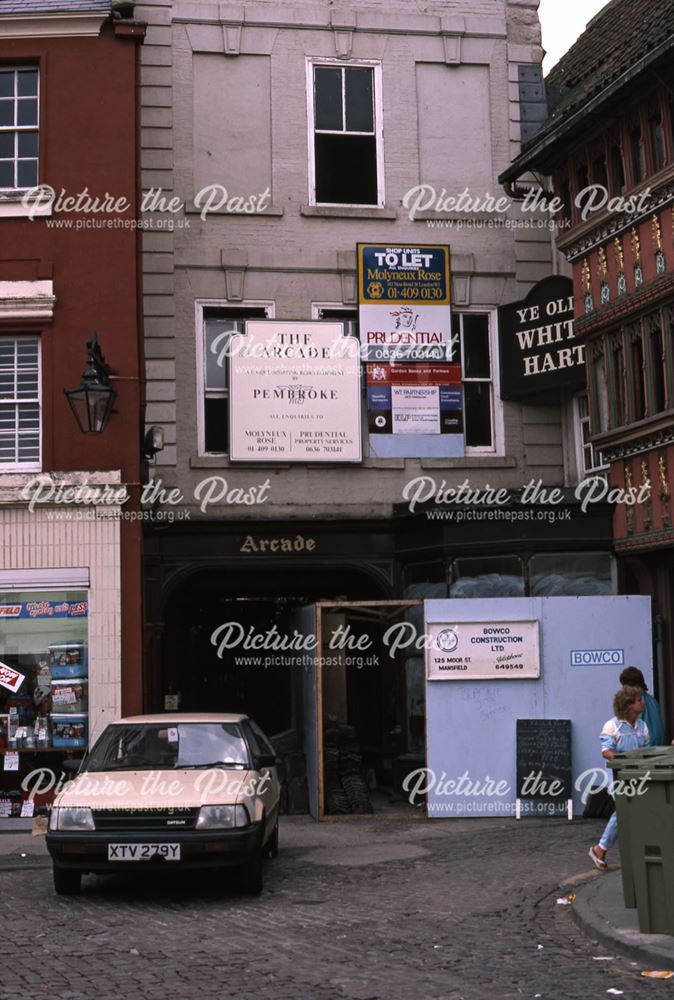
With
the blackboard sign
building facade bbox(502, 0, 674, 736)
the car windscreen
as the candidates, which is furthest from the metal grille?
building facade bbox(502, 0, 674, 736)

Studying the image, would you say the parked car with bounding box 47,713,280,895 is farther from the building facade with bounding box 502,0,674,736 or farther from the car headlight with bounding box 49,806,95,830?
the building facade with bounding box 502,0,674,736

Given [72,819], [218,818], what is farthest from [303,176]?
[72,819]

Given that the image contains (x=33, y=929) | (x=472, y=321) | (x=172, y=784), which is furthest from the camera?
(x=472, y=321)

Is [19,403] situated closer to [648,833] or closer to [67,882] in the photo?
[67,882]

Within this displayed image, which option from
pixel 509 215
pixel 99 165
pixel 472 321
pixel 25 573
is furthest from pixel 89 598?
pixel 509 215

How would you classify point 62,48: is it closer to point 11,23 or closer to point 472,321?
point 11,23

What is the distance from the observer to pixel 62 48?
18.3m

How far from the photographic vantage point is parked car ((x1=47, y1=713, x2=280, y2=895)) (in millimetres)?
11477

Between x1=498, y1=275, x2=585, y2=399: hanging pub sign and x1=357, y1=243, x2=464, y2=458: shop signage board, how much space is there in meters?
0.74

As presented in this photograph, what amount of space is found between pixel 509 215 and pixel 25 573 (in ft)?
28.2

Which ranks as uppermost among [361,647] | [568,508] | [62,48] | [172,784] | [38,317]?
[62,48]

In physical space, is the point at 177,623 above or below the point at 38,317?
below

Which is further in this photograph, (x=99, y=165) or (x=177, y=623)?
(x=177, y=623)

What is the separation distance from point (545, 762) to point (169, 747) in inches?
222
